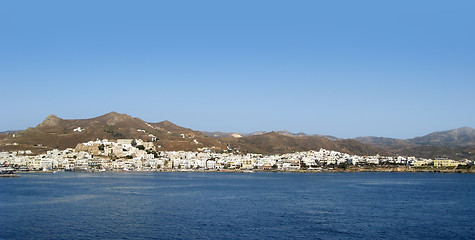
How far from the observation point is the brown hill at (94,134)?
119 meters

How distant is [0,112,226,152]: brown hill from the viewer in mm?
119188

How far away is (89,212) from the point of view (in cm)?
2934

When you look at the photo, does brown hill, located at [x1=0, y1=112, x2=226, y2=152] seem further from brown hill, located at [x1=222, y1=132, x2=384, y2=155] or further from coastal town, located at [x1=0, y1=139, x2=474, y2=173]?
brown hill, located at [x1=222, y1=132, x2=384, y2=155]

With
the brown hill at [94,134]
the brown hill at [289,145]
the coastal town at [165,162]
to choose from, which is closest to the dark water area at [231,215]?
the coastal town at [165,162]

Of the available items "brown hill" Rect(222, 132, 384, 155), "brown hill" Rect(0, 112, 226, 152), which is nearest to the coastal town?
"brown hill" Rect(0, 112, 226, 152)

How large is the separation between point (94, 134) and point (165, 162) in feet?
116

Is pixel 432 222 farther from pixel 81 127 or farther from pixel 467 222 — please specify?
pixel 81 127

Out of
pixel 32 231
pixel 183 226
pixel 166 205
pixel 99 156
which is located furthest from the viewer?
pixel 99 156

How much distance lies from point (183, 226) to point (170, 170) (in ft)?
240

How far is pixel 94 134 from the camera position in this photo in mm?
127062

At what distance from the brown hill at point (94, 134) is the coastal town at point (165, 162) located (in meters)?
12.2

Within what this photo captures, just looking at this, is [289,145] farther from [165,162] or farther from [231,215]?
[231,215]

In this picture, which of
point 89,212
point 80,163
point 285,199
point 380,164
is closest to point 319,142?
point 380,164

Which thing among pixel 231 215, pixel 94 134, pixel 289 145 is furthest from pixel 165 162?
pixel 289 145
